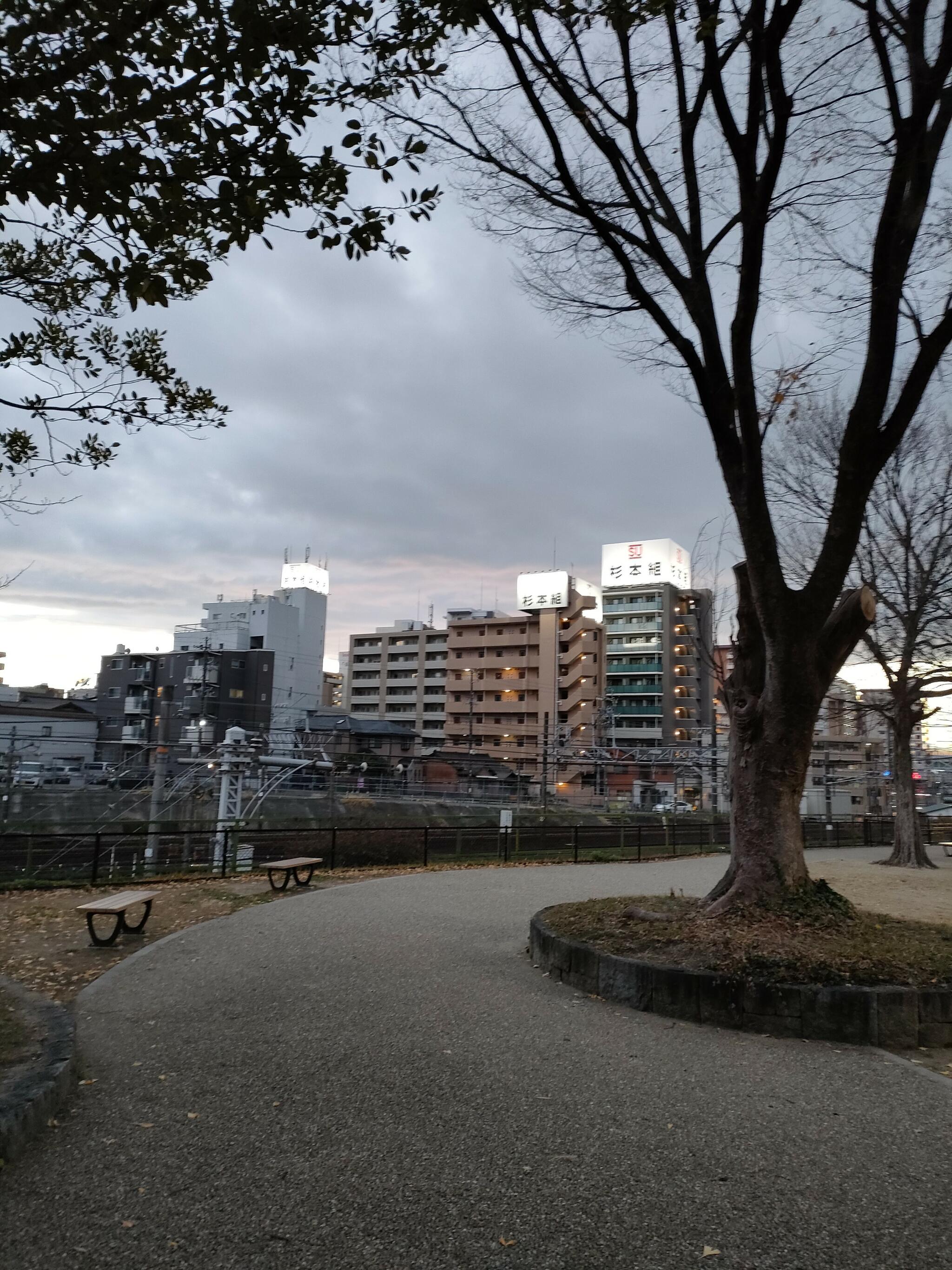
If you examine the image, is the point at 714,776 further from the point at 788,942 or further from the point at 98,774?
the point at 788,942

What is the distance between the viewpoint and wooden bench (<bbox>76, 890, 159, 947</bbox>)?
24.7 ft

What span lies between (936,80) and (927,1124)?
23.5ft

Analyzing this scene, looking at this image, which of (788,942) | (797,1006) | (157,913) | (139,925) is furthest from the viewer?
(157,913)

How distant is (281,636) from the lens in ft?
215

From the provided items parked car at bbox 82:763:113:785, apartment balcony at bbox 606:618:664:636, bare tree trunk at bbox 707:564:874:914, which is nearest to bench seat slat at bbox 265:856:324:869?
bare tree trunk at bbox 707:564:874:914

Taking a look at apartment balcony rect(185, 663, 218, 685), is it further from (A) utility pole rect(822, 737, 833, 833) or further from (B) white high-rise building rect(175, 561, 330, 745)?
(A) utility pole rect(822, 737, 833, 833)

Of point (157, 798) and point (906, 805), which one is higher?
point (906, 805)

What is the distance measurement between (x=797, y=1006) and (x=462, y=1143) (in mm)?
2741

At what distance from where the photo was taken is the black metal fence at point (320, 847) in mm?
12758

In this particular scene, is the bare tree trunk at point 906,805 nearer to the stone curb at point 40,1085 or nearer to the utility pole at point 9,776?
the utility pole at point 9,776

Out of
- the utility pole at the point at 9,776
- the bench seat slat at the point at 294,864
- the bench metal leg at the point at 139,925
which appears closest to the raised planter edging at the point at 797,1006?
the bench metal leg at the point at 139,925

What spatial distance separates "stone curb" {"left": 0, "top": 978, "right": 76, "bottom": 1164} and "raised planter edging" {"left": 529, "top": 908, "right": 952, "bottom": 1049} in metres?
3.57

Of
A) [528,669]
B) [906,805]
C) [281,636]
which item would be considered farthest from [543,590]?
[906,805]

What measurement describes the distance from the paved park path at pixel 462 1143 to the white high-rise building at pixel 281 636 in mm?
53639
